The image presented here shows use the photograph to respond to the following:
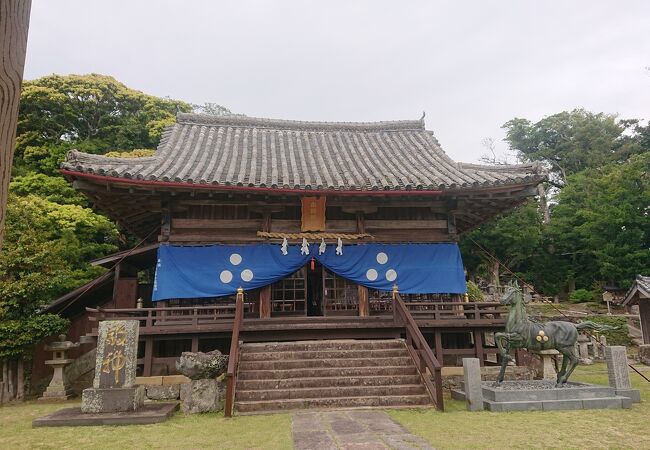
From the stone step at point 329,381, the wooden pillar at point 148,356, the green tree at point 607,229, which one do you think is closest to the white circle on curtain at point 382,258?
the stone step at point 329,381

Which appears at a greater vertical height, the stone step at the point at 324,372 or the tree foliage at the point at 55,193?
the tree foliage at the point at 55,193

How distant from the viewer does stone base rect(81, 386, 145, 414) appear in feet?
26.2

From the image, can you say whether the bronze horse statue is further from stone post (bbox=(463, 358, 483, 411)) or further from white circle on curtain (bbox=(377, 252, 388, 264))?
white circle on curtain (bbox=(377, 252, 388, 264))

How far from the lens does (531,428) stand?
659 centimetres

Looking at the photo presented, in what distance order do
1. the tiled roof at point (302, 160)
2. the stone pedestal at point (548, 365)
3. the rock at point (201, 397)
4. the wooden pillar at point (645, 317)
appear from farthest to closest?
the wooden pillar at point (645, 317) < the stone pedestal at point (548, 365) < the tiled roof at point (302, 160) < the rock at point (201, 397)

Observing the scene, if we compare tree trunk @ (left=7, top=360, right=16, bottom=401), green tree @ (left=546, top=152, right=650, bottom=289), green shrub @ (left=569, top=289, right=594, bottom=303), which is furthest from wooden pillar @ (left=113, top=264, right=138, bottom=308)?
green shrub @ (left=569, top=289, right=594, bottom=303)

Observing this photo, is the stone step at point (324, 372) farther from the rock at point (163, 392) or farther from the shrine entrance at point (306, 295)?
the shrine entrance at point (306, 295)

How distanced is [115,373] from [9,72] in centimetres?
788

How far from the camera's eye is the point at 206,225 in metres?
12.2

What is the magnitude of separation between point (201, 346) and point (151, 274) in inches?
479

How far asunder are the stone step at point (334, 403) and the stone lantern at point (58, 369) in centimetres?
666

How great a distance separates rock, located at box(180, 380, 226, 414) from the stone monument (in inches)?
39.2

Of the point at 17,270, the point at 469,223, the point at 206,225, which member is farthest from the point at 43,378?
the point at 469,223

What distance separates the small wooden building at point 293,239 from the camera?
1088 centimetres
